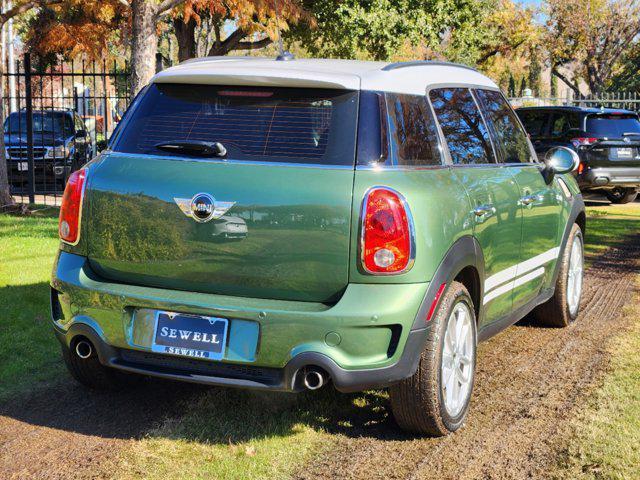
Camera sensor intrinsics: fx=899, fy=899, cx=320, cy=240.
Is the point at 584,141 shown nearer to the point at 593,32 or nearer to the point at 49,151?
the point at 49,151

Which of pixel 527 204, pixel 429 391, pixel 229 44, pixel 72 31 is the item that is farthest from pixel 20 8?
pixel 229 44

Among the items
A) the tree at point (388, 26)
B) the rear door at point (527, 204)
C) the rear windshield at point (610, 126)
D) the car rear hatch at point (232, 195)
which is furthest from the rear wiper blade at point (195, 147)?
the tree at point (388, 26)

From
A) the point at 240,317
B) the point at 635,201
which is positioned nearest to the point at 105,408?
the point at 240,317

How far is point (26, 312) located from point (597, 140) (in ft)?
41.0

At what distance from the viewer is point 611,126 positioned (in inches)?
661

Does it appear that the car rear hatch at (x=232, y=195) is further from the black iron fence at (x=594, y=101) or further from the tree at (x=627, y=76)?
the tree at (x=627, y=76)

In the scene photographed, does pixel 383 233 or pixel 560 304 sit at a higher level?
pixel 383 233

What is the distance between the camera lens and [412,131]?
14.0 feet

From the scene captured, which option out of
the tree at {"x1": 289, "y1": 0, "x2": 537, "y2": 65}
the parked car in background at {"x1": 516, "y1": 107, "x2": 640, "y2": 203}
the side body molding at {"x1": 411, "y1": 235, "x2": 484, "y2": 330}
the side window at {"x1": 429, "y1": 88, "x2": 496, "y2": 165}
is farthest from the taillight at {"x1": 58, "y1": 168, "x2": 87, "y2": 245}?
the tree at {"x1": 289, "y1": 0, "x2": 537, "y2": 65}

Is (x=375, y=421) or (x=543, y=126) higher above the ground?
(x=543, y=126)

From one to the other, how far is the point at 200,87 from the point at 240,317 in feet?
3.78

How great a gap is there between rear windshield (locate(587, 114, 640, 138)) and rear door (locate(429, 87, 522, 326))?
12137 millimetres

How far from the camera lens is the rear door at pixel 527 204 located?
17.7 ft

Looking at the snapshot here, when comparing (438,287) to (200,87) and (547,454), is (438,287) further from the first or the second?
(200,87)
